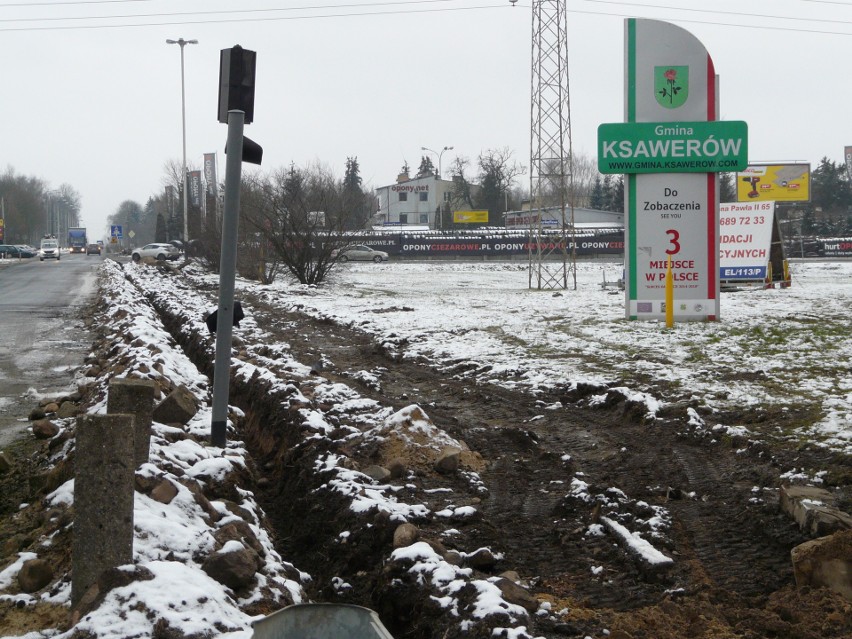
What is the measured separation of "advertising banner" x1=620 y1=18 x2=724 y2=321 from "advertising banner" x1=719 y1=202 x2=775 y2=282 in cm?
1022

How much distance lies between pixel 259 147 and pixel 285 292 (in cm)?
2217

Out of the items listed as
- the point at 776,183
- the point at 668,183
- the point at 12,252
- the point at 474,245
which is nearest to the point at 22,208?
the point at 12,252

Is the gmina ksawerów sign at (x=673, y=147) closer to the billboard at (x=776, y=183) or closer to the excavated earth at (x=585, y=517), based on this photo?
the excavated earth at (x=585, y=517)

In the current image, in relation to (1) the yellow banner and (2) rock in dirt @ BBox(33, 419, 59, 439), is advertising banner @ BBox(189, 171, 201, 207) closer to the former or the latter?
(1) the yellow banner

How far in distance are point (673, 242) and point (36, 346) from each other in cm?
1227

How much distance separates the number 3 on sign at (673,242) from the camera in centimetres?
1716

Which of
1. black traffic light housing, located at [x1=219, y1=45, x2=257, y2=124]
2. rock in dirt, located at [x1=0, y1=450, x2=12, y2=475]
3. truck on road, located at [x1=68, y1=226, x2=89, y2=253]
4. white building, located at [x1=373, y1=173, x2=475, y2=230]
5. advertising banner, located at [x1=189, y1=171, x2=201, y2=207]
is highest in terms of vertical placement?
white building, located at [x1=373, y1=173, x2=475, y2=230]

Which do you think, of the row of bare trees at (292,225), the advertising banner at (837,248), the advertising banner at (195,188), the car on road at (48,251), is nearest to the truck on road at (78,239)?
the car on road at (48,251)

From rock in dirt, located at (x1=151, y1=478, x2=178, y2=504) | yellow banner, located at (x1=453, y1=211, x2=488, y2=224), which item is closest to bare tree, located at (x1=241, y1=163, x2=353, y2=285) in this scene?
rock in dirt, located at (x1=151, y1=478, x2=178, y2=504)

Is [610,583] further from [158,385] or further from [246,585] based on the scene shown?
[158,385]

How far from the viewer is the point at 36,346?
1655 centimetres

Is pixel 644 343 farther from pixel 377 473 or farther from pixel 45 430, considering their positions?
pixel 45 430

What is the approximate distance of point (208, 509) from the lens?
541cm

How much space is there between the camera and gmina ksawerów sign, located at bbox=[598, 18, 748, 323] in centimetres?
1695
